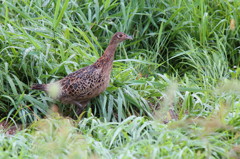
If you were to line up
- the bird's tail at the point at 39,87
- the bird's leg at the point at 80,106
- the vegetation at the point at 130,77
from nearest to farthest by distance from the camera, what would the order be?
the vegetation at the point at 130,77 → the bird's tail at the point at 39,87 → the bird's leg at the point at 80,106

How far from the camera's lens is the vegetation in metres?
4.23

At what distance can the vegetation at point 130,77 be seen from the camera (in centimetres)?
423

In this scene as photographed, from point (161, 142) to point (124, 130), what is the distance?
47cm

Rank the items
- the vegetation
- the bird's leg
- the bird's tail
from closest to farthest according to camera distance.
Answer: the vegetation
the bird's tail
the bird's leg

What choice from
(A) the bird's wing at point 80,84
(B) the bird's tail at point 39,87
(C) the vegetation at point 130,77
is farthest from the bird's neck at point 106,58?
(B) the bird's tail at point 39,87

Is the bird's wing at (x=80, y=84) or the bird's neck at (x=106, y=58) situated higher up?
the bird's neck at (x=106, y=58)

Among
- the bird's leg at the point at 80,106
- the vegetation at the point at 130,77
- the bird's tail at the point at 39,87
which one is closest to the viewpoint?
the vegetation at the point at 130,77

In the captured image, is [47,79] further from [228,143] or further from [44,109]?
[228,143]

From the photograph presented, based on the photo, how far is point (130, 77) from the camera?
19.5 feet

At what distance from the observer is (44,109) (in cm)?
548

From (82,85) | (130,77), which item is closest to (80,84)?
(82,85)

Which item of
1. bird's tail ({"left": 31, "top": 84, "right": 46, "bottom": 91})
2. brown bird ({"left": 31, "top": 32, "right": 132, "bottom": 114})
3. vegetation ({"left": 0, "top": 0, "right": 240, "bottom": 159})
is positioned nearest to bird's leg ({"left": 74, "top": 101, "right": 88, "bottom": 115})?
brown bird ({"left": 31, "top": 32, "right": 132, "bottom": 114})

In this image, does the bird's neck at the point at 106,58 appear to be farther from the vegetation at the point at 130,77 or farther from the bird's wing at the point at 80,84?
the vegetation at the point at 130,77

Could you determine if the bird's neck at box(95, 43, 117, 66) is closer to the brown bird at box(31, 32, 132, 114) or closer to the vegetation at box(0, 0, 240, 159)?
the brown bird at box(31, 32, 132, 114)
